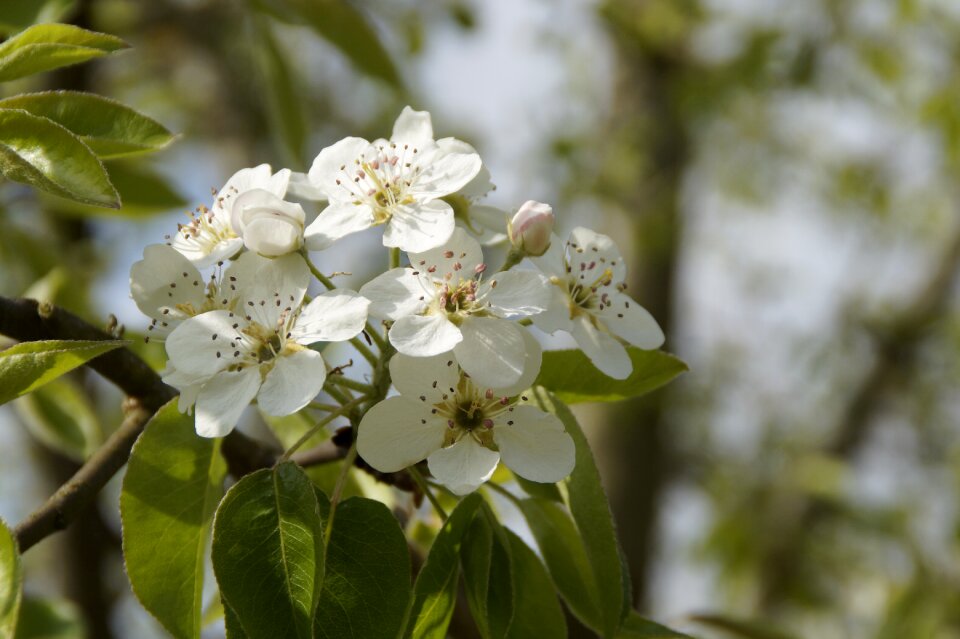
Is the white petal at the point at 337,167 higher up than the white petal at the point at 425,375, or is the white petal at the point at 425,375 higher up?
the white petal at the point at 337,167

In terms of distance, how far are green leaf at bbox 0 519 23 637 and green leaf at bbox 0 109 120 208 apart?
0.27 m

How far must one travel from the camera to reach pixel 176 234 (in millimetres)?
1145

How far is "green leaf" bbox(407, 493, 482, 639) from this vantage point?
879 millimetres

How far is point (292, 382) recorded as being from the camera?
3.01 feet

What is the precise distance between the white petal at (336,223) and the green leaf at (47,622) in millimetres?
865

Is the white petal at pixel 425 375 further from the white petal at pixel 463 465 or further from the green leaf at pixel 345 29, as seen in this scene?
the green leaf at pixel 345 29

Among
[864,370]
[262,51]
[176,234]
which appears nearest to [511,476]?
[176,234]

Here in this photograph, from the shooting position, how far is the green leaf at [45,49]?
96 centimetres

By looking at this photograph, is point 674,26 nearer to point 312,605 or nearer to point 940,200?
point 940,200

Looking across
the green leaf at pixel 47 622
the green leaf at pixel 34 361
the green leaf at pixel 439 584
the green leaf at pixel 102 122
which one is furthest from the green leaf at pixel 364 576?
the green leaf at pixel 47 622

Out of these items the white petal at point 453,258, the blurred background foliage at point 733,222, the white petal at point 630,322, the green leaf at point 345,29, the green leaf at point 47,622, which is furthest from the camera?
the blurred background foliage at point 733,222

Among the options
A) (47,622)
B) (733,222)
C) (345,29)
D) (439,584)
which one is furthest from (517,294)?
(733,222)

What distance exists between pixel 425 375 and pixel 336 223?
0.19 metres

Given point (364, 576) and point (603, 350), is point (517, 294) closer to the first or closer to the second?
point (603, 350)
